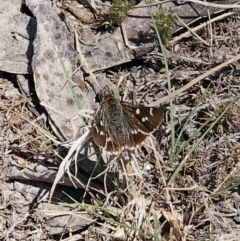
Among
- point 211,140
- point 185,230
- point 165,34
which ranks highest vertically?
point 165,34

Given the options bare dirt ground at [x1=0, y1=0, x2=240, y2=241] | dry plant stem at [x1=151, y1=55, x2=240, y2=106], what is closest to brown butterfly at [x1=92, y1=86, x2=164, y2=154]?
bare dirt ground at [x1=0, y1=0, x2=240, y2=241]

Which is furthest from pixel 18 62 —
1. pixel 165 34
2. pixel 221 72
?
pixel 221 72

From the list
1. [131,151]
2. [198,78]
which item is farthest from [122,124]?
[198,78]

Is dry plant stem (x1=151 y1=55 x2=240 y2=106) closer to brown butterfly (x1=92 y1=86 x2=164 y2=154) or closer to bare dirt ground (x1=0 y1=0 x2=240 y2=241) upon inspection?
bare dirt ground (x1=0 y1=0 x2=240 y2=241)

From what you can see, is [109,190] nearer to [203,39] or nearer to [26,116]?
[26,116]

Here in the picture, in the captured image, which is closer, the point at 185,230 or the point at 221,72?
the point at 185,230

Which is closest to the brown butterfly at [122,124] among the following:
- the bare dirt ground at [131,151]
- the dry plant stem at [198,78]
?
the bare dirt ground at [131,151]
